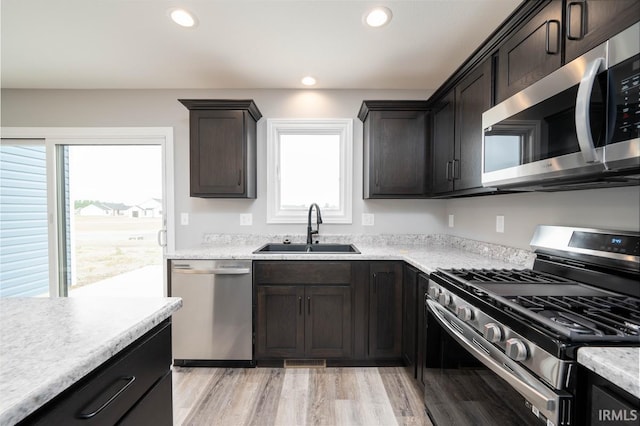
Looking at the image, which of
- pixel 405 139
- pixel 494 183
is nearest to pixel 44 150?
pixel 405 139

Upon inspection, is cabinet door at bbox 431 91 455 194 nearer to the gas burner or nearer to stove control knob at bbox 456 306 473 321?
stove control knob at bbox 456 306 473 321

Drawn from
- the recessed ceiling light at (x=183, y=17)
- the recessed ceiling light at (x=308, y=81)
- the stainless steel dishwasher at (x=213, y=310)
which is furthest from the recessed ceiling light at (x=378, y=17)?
the stainless steel dishwasher at (x=213, y=310)

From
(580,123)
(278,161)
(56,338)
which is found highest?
(278,161)

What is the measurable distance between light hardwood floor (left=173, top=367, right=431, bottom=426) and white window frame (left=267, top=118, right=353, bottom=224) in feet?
4.49

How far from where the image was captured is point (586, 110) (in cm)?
89

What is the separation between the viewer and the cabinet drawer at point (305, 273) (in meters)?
2.14

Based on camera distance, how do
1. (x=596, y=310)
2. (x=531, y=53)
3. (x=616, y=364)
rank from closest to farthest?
(x=616, y=364)
(x=596, y=310)
(x=531, y=53)

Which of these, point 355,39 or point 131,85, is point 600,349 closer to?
point 355,39

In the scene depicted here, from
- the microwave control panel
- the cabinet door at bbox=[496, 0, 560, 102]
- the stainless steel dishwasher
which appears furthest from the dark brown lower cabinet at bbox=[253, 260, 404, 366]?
the microwave control panel

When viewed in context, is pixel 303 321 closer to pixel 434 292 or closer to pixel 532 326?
pixel 434 292

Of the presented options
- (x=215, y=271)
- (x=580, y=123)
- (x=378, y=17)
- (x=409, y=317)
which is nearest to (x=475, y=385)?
(x=409, y=317)

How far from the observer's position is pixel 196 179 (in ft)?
8.04

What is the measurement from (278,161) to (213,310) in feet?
4.99

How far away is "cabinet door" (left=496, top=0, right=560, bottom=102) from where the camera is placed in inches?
44.7
